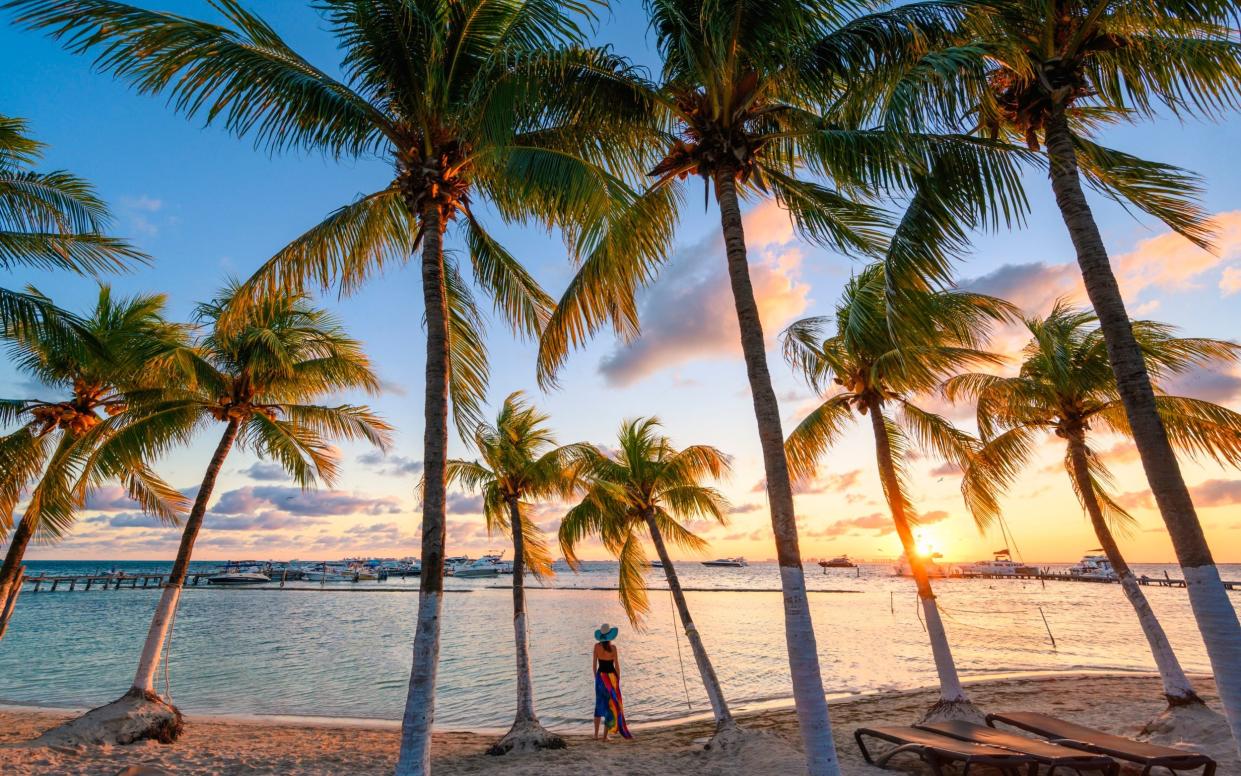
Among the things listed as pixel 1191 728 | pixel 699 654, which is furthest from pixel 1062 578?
pixel 699 654

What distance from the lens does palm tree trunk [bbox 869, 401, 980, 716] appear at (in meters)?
10.4

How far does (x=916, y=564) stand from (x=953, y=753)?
4910 millimetres

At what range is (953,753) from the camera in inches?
269

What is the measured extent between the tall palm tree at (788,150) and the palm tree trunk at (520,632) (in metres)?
7.43

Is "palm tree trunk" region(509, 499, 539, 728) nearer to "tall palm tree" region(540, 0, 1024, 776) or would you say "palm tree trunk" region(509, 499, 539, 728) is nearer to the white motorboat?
"tall palm tree" region(540, 0, 1024, 776)

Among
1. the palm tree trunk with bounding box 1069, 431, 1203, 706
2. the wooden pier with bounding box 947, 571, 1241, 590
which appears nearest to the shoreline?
the palm tree trunk with bounding box 1069, 431, 1203, 706

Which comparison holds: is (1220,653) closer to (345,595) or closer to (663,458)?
(663,458)

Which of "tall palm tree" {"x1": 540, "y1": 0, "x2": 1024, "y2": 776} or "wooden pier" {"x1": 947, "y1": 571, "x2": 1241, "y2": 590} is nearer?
"tall palm tree" {"x1": 540, "y1": 0, "x2": 1024, "y2": 776}

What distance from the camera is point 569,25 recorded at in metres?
6.95

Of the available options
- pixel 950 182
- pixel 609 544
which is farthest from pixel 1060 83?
pixel 609 544

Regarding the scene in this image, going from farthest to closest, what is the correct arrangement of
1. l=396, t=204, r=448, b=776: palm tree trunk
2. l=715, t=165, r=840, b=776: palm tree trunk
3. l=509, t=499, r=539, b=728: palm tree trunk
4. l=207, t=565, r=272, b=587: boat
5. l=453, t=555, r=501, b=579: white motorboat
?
l=453, t=555, r=501, b=579: white motorboat, l=207, t=565, r=272, b=587: boat, l=509, t=499, r=539, b=728: palm tree trunk, l=396, t=204, r=448, b=776: palm tree trunk, l=715, t=165, r=840, b=776: palm tree trunk

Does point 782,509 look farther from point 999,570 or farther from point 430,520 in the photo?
point 999,570

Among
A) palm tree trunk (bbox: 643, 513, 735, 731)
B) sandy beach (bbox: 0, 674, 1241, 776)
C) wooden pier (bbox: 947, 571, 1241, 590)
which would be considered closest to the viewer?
sandy beach (bbox: 0, 674, 1241, 776)

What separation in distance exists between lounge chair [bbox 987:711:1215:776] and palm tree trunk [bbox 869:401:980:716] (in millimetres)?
1709
